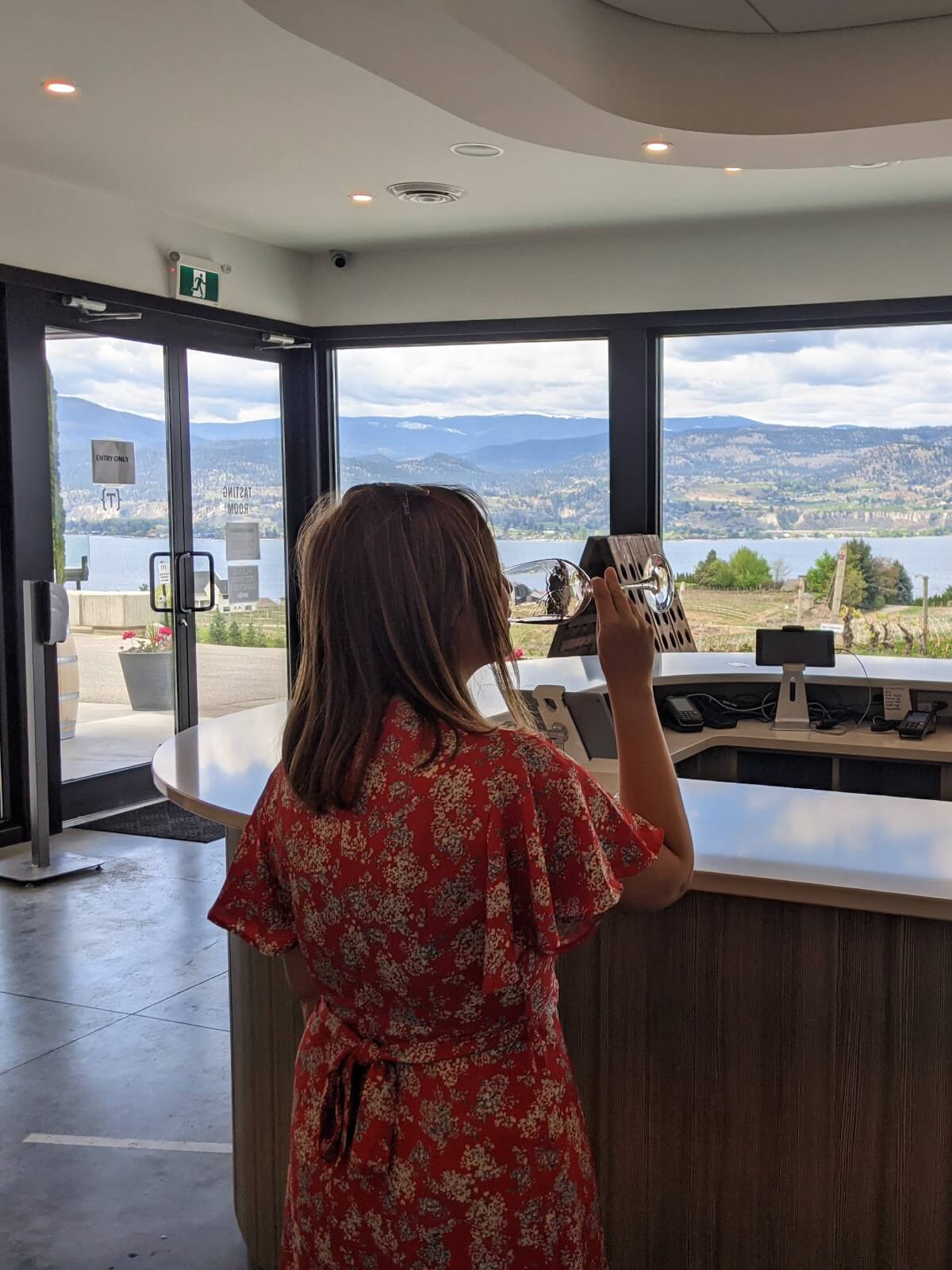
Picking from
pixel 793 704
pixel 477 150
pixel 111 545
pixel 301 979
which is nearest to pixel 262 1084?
pixel 301 979

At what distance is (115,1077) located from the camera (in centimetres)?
Answer: 325

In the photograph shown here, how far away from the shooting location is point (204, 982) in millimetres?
3883

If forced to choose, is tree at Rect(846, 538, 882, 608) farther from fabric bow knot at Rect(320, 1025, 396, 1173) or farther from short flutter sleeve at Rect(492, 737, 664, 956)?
fabric bow knot at Rect(320, 1025, 396, 1173)

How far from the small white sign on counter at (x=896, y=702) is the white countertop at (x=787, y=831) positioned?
5.00 feet

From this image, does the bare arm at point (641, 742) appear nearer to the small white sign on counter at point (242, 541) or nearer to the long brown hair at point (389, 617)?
the long brown hair at point (389, 617)

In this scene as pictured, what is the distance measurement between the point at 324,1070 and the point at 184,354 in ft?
19.1

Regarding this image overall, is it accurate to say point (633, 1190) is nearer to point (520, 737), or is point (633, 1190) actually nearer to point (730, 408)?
point (520, 737)

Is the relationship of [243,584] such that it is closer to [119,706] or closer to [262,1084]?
[119,706]

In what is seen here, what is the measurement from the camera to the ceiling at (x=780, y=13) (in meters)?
3.58

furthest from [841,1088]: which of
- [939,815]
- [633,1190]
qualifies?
[939,815]

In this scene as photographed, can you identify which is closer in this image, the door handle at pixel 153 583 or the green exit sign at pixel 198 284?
the green exit sign at pixel 198 284

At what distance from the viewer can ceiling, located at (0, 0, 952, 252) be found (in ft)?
11.5

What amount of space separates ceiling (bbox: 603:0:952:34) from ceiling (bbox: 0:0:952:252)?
228 millimetres

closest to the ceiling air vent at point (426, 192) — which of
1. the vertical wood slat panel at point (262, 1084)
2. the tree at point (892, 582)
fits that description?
the tree at point (892, 582)
